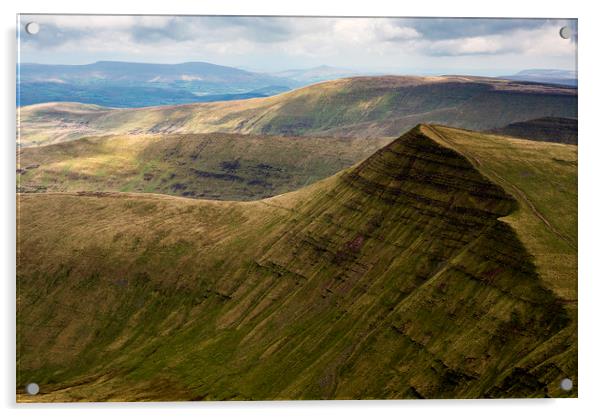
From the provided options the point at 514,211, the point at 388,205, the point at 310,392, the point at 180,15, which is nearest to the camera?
the point at 180,15

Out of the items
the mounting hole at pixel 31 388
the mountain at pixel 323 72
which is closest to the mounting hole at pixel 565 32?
the mounting hole at pixel 31 388

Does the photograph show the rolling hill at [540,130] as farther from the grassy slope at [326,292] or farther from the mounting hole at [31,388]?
the mounting hole at [31,388]

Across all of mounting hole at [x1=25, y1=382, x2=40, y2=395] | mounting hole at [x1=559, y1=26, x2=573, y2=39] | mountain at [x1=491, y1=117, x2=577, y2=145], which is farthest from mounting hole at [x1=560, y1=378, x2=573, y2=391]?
mountain at [x1=491, y1=117, x2=577, y2=145]

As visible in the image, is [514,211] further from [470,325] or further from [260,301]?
[260,301]

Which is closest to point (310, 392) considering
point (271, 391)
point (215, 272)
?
point (271, 391)

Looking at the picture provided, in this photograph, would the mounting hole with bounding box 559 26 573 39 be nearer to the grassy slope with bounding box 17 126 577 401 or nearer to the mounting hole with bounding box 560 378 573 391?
the grassy slope with bounding box 17 126 577 401
